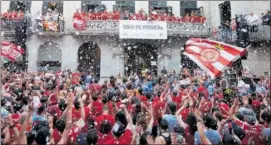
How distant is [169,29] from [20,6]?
33.1 feet

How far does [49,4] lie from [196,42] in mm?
17370

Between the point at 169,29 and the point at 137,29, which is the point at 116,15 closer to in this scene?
the point at 137,29

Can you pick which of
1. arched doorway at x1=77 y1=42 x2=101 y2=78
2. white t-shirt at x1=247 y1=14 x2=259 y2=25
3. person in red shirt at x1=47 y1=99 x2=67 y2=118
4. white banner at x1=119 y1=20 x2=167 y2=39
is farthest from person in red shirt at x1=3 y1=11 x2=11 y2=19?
person in red shirt at x1=47 y1=99 x2=67 y2=118

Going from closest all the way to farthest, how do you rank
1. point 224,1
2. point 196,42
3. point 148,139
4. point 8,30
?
point 148,139 < point 196,42 < point 8,30 < point 224,1

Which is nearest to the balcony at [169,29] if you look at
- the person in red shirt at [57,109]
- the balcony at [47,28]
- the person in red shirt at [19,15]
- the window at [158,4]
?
the balcony at [47,28]

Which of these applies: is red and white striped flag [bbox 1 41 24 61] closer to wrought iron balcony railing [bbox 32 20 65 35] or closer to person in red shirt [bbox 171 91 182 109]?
wrought iron balcony railing [bbox 32 20 65 35]

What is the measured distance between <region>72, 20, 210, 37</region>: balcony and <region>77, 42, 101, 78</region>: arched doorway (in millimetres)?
1539

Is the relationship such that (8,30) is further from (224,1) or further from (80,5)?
(224,1)

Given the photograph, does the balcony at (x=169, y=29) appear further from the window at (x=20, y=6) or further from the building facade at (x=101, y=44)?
the window at (x=20, y=6)

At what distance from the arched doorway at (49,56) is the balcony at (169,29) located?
1.82 m

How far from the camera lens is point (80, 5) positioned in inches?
1022

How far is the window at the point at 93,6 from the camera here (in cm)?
2598

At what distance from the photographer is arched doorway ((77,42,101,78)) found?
25.3m

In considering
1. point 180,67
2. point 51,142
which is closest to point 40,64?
point 180,67
